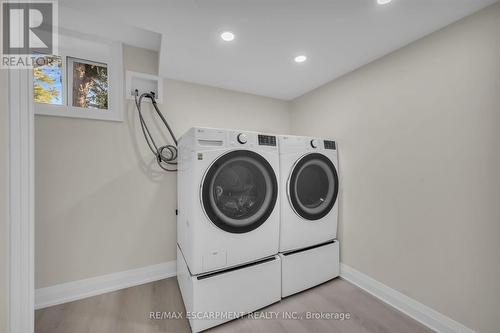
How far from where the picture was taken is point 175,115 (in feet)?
7.09

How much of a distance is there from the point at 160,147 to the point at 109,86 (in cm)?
74

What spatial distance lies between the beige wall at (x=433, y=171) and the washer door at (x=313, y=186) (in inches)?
7.8

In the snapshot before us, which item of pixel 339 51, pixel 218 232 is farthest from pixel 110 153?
pixel 339 51

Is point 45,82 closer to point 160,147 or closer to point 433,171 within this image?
point 160,147

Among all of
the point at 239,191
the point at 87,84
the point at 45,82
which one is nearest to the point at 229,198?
the point at 239,191

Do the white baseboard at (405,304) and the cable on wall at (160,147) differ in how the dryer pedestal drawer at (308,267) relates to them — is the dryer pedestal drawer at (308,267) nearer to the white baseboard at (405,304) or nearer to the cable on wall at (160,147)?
the white baseboard at (405,304)

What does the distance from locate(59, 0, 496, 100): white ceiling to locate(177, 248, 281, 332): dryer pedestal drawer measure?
1811mm

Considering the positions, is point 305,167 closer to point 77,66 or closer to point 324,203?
point 324,203

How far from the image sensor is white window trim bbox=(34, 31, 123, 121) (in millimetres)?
1722

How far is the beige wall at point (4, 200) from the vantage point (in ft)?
2.59

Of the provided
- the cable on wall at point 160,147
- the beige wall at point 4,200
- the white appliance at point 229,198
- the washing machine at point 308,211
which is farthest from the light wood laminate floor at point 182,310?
the cable on wall at point 160,147

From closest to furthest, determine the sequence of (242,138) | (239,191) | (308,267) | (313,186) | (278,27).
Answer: (278,27) → (242,138) → (239,191) → (308,267) → (313,186)

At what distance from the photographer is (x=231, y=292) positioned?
4.83 ft

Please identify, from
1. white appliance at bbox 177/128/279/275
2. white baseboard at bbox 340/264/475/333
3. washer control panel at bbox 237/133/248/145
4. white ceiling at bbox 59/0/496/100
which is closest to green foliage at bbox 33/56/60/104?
white ceiling at bbox 59/0/496/100
